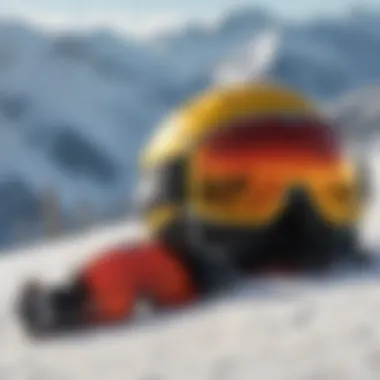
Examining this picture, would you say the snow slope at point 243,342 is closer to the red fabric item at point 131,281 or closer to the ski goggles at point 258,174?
the red fabric item at point 131,281

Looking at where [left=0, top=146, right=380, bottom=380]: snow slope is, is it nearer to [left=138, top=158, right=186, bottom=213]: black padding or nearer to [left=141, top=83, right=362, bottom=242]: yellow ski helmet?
[left=141, top=83, right=362, bottom=242]: yellow ski helmet

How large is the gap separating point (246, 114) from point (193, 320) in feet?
4.15

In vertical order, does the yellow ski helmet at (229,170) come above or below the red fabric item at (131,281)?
above

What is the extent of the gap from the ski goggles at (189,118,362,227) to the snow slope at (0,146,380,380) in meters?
0.38

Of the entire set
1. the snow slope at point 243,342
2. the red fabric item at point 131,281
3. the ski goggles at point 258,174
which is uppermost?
the ski goggles at point 258,174

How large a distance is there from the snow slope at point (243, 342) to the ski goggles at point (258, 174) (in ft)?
1.26

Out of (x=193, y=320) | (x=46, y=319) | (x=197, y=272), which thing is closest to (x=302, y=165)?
(x=197, y=272)

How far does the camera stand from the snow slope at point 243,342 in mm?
3561

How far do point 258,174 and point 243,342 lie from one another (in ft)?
3.87

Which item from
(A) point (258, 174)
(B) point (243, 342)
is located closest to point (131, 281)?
(B) point (243, 342)

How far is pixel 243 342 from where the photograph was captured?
12.7 feet

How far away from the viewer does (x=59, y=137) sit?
15.0 metres

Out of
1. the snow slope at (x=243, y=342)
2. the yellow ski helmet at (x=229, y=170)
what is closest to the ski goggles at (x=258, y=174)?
the yellow ski helmet at (x=229, y=170)

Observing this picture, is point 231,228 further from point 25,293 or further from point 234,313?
point 25,293
